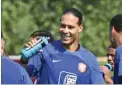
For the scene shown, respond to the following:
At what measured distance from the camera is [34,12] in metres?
21.0

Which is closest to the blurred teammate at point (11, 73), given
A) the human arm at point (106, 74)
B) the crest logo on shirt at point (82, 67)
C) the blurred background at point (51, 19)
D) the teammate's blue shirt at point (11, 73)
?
the teammate's blue shirt at point (11, 73)

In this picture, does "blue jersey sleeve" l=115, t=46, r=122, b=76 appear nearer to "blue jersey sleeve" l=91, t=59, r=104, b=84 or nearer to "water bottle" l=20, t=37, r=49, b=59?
"blue jersey sleeve" l=91, t=59, r=104, b=84

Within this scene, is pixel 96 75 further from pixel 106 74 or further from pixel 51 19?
pixel 51 19

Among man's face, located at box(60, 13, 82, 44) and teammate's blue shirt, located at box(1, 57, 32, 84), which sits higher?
man's face, located at box(60, 13, 82, 44)

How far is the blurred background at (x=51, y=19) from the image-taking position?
64.5ft

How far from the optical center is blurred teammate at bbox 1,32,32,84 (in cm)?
373

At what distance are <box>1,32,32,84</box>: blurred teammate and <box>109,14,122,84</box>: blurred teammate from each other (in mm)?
721

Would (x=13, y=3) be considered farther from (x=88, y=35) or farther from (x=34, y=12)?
(x=88, y=35)

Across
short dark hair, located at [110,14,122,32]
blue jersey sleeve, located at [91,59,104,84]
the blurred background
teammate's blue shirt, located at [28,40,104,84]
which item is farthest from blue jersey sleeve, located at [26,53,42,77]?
the blurred background

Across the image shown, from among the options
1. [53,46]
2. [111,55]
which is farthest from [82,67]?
[111,55]

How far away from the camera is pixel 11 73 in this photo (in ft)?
12.2

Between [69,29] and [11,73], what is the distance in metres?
0.85

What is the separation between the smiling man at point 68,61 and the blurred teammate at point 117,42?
0.19 m

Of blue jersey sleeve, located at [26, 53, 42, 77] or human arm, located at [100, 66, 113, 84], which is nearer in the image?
blue jersey sleeve, located at [26, 53, 42, 77]
